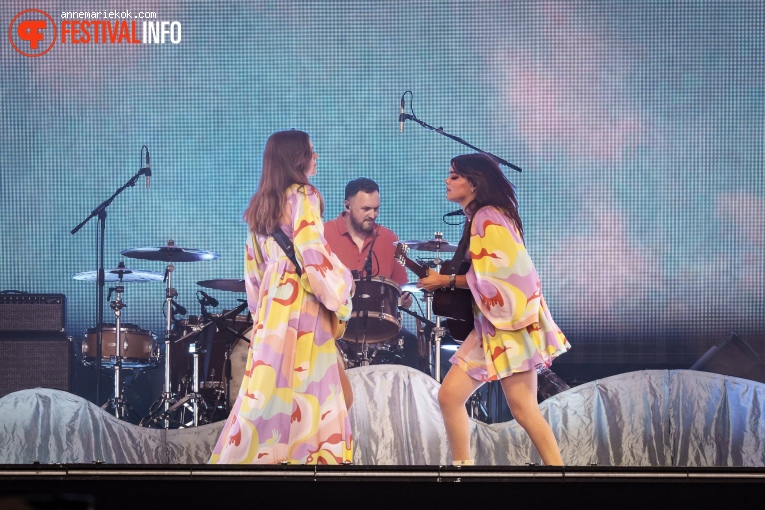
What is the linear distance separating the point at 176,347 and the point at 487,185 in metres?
2.20

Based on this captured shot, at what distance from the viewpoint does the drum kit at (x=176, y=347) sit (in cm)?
578

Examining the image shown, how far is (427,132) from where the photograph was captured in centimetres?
597

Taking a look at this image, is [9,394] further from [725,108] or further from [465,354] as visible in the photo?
[725,108]

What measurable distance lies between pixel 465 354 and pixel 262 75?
→ 2269 mm

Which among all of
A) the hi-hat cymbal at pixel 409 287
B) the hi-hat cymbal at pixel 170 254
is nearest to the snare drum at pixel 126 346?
the hi-hat cymbal at pixel 170 254

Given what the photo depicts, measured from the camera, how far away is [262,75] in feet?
19.5

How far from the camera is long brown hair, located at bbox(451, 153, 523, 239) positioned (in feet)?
15.4

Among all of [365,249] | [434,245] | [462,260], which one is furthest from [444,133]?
[462,260]

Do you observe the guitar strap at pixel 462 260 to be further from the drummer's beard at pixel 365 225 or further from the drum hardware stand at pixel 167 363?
the drum hardware stand at pixel 167 363

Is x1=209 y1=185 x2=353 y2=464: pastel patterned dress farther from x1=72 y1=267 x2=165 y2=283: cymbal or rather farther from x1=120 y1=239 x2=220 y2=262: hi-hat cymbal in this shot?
x1=72 y1=267 x2=165 y2=283: cymbal

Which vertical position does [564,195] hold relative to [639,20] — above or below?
below

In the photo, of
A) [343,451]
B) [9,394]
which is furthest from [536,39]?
[9,394]

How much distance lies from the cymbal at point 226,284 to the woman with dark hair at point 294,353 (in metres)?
1.15

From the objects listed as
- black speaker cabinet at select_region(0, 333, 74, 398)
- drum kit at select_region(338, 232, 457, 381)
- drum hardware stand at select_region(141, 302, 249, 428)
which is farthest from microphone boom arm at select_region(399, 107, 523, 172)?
black speaker cabinet at select_region(0, 333, 74, 398)
